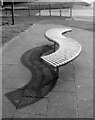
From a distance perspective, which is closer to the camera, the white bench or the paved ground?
the paved ground

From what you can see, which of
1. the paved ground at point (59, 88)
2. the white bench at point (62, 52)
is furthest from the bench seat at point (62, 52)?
the paved ground at point (59, 88)

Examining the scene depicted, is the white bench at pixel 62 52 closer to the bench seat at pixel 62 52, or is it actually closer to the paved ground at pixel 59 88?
the bench seat at pixel 62 52

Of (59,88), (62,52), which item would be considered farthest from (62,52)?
(59,88)

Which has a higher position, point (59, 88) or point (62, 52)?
point (62, 52)

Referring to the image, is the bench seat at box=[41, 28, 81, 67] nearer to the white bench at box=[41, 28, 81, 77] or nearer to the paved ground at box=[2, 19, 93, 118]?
the white bench at box=[41, 28, 81, 77]

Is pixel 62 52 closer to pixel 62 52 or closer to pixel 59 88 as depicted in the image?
pixel 62 52

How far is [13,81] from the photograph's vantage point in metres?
5.48

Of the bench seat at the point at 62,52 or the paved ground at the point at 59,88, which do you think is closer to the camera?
the paved ground at the point at 59,88

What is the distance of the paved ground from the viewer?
414cm

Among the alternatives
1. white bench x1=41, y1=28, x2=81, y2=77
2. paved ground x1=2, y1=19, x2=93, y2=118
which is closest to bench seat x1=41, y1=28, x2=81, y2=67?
white bench x1=41, y1=28, x2=81, y2=77

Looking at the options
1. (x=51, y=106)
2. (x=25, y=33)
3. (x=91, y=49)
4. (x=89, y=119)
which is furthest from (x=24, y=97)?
(x=25, y=33)

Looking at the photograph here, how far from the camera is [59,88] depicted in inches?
201

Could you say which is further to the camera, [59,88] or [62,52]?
[62,52]

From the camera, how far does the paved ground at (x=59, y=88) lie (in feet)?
13.6
